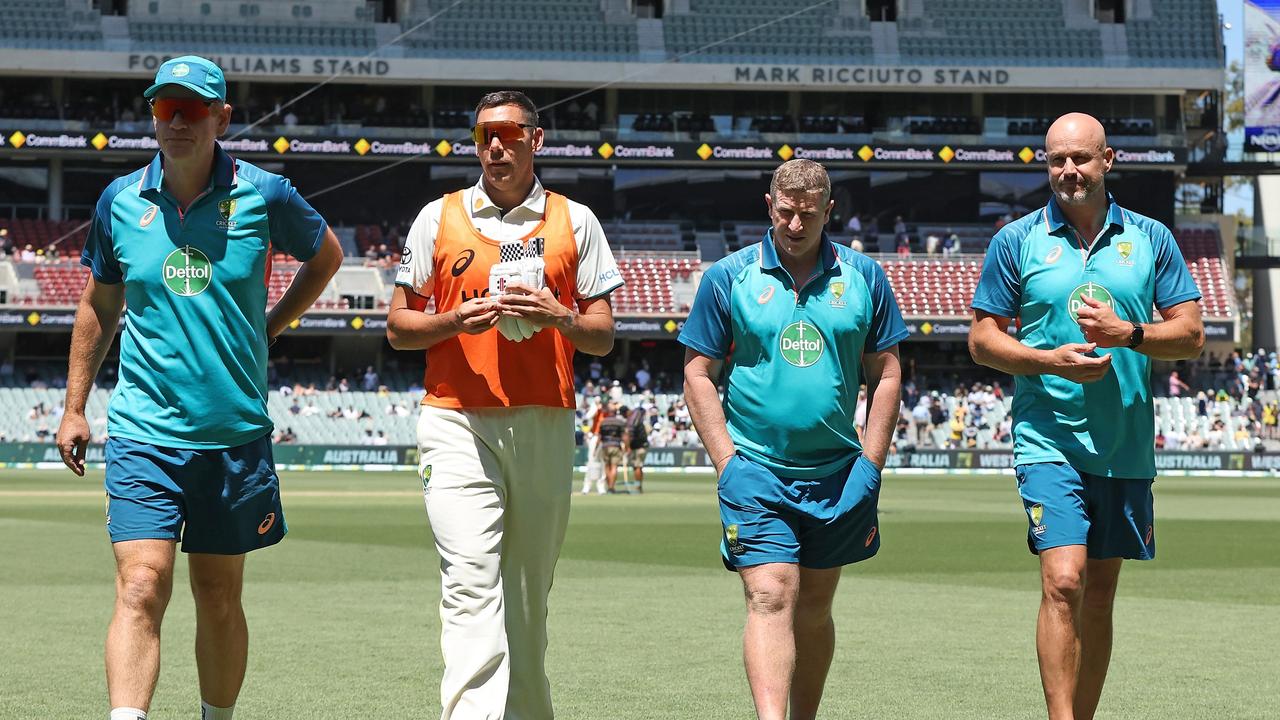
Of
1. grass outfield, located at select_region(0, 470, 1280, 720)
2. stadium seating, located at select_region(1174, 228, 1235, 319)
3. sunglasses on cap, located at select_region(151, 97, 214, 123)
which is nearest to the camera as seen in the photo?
sunglasses on cap, located at select_region(151, 97, 214, 123)

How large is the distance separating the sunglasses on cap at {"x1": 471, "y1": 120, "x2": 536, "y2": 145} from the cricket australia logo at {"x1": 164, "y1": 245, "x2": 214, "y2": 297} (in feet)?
3.81

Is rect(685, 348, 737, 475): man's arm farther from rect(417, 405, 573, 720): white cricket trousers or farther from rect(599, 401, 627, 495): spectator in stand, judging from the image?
rect(599, 401, 627, 495): spectator in stand

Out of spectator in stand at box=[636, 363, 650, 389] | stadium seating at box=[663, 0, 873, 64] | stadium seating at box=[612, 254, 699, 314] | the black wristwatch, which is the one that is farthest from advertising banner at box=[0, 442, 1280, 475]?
the black wristwatch

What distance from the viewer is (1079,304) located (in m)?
6.96

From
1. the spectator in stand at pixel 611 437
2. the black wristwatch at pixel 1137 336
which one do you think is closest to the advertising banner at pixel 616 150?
the spectator in stand at pixel 611 437

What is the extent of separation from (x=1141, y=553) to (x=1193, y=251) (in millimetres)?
59450

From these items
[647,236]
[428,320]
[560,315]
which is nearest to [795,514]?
[560,315]

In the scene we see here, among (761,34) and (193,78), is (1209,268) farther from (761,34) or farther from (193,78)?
(193,78)

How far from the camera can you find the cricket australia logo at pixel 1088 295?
7000 mm

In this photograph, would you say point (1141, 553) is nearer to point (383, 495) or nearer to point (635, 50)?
point (383, 495)

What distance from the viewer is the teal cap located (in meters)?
6.41

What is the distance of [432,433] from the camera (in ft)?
22.2

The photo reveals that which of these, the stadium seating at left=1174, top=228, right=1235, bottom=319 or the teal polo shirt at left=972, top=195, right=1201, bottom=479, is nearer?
the teal polo shirt at left=972, top=195, right=1201, bottom=479

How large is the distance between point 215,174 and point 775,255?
2212mm
